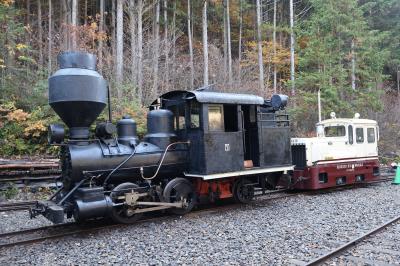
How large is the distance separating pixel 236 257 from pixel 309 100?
53.7ft

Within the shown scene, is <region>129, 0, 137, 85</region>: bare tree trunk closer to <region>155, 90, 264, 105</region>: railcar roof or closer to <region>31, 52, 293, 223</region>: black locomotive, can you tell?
<region>155, 90, 264, 105</region>: railcar roof

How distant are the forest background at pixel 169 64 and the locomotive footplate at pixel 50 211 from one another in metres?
8.18

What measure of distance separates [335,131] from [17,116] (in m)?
12.1

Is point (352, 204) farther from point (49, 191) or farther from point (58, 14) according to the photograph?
point (58, 14)

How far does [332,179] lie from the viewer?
41.8 ft

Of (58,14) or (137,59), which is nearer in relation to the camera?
(137,59)

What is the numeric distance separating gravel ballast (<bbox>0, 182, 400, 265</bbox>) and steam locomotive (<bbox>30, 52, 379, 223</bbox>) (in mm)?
548

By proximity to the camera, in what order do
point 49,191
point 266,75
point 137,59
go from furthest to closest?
1. point 266,75
2. point 137,59
3. point 49,191

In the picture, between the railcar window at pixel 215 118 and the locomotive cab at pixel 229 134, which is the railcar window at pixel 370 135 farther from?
the railcar window at pixel 215 118

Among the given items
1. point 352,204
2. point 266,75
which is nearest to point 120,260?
point 352,204

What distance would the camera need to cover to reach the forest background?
1608 centimetres

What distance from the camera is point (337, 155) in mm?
12977

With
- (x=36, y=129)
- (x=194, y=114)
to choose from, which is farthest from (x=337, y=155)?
(x=36, y=129)

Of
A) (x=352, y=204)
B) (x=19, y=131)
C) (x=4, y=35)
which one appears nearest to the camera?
(x=352, y=204)
